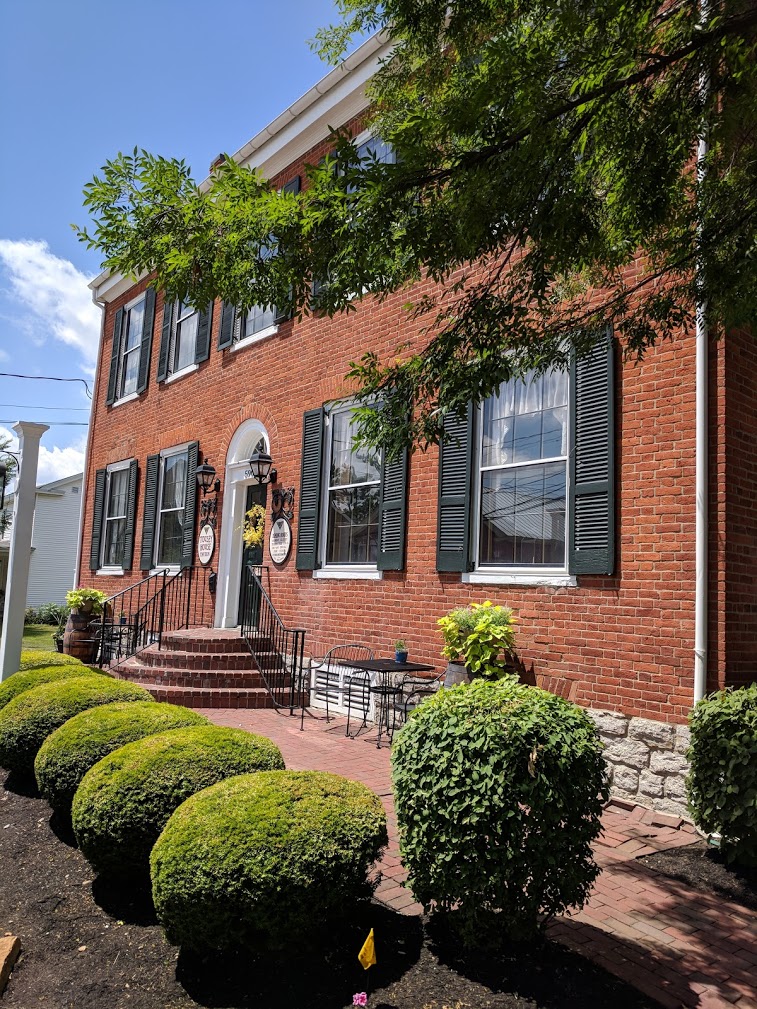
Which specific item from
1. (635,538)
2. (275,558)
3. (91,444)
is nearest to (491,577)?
(635,538)

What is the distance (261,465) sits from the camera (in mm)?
10211

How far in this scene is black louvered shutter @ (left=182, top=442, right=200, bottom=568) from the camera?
468 inches

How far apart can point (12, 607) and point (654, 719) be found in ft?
20.2

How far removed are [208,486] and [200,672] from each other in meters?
3.52

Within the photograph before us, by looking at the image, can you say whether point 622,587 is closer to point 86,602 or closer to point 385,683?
point 385,683

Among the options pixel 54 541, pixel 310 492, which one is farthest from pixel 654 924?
pixel 54 541

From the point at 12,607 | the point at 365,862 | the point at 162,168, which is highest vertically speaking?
the point at 162,168

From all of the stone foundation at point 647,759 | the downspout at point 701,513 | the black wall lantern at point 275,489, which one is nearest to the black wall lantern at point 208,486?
the black wall lantern at point 275,489

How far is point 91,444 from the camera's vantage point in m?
16.1

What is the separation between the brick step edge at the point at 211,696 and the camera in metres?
8.62

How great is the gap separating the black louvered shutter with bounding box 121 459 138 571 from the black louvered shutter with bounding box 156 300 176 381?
186cm

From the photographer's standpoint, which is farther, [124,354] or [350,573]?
[124,354]

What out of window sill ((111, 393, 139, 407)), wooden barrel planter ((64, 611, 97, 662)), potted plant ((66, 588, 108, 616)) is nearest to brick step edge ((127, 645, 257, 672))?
wooden barrel planter ((64, 611, 97, 662))

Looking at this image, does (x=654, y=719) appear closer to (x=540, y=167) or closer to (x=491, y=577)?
(x=491, y=577)
